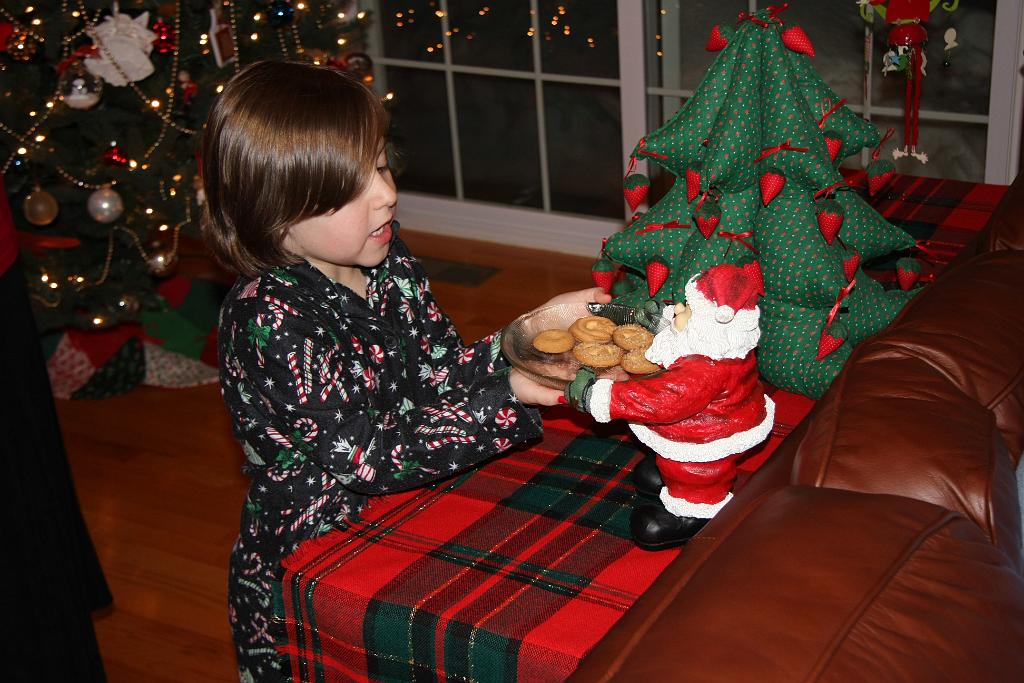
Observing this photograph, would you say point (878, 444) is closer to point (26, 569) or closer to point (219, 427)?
point (26, 569)

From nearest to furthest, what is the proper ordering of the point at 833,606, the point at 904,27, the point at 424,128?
the point at 833,606, the point at 904,27, the point at 424,128

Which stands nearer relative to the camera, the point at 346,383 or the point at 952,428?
the point at 952,428

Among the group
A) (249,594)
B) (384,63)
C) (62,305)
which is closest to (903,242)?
(249,594)

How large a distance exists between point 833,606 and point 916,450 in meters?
0.27

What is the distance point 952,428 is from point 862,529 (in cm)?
23

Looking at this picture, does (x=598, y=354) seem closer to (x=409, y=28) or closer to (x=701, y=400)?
(x=701, y=400)

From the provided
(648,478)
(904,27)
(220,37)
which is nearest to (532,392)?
(648,478)

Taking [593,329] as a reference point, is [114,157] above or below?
below

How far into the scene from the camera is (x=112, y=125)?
8.99 ft

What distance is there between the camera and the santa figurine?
1.05 metres

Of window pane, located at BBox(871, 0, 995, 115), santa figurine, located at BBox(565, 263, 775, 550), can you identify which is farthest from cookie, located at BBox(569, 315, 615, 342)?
window pane, located at BBox(871, 0, 995, 115)

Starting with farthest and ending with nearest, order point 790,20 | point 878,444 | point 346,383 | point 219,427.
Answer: point 790,20, point 219,427, point 346,383, point 878,444

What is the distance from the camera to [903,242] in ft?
4.99

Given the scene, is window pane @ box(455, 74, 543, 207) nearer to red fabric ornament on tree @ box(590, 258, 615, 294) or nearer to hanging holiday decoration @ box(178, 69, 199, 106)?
hanging holiday decoration @ box(178, 69, 199, 106)
